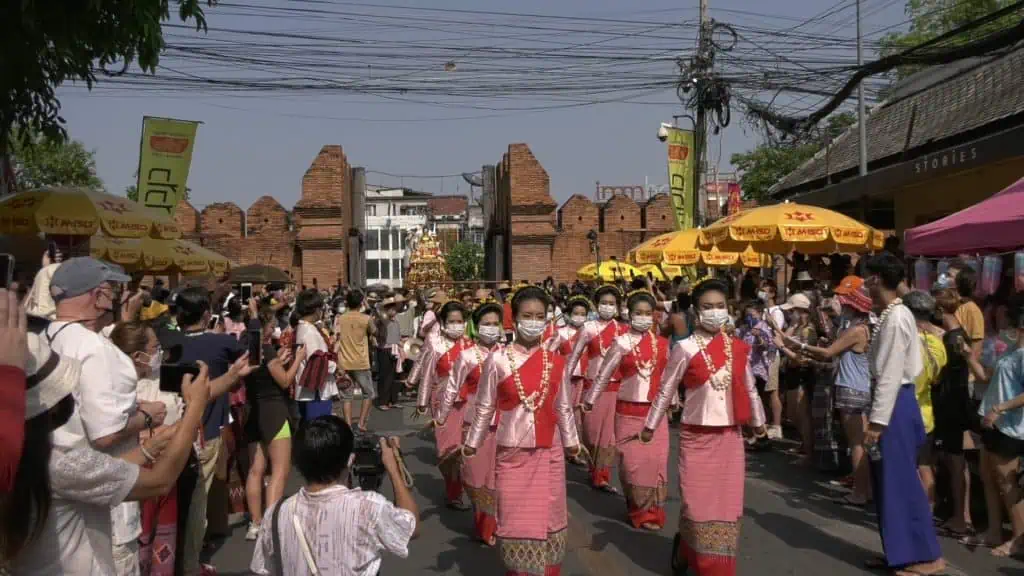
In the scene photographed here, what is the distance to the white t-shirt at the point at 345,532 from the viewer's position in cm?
369

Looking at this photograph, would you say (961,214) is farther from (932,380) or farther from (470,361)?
(470,361)

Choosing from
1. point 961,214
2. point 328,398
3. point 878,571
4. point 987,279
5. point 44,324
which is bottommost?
point 878,571

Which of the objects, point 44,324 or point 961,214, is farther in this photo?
point 961,214

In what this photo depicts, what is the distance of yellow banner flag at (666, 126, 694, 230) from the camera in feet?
74.1

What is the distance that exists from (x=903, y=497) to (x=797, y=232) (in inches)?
234

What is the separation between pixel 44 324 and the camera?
3.16 m

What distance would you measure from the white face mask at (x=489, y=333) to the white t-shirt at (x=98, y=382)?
15.0 ft

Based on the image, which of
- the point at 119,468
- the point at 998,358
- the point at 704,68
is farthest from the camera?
the point at 704,68

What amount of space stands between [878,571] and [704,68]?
1659cm

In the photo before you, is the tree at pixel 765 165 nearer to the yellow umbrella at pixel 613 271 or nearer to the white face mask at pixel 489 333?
the yellow umbrella at pixel 613 271

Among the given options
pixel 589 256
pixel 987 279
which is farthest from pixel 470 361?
pixel 589 256

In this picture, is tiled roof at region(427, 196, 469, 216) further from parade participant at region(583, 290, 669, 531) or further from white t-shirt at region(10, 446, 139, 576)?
white t-shirt at region(10, 446, 139, 576)

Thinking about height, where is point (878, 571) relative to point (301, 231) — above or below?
below

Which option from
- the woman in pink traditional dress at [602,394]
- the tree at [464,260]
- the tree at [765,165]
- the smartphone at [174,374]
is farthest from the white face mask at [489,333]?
the tree at [464,260]
